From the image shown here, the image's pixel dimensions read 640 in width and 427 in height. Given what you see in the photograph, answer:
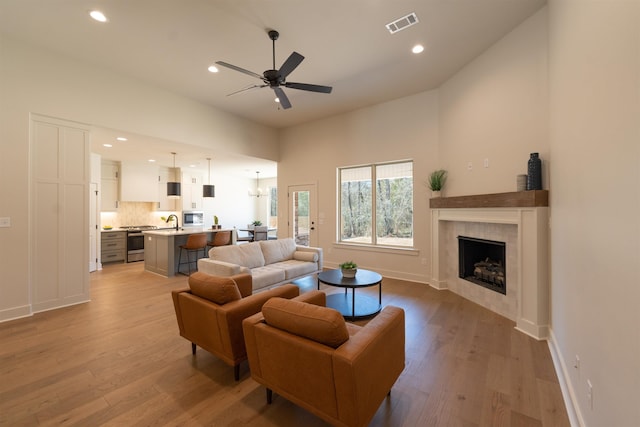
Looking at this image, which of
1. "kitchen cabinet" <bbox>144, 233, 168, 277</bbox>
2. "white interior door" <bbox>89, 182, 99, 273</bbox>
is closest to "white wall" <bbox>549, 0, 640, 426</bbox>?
"kitchen cabinet" <bbox>144, 233, 168, 277</bbox>

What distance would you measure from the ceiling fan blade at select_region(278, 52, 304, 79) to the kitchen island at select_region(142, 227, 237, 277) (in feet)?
13.6

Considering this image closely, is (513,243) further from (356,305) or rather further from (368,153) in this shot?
(368,153)

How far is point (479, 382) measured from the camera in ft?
7.10

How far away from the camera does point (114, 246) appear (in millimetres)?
7000

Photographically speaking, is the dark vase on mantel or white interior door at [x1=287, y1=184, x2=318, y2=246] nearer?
the dark vase on mantel

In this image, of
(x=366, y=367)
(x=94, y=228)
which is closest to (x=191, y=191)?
(x=94, y=228)

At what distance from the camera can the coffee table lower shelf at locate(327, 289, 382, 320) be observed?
339cm

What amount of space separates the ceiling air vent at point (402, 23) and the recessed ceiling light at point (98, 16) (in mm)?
3255

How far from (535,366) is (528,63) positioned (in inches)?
132

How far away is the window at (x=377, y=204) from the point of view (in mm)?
5387

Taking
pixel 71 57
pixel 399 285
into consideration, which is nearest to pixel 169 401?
pixel 399 285

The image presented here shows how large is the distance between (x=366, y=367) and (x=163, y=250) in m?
5.57

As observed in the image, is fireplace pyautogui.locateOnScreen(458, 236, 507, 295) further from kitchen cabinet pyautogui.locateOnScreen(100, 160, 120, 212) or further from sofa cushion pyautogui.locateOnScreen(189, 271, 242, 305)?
kitchen cabinet pyautogui.locateOnScreen(100, 160, 120, 212)

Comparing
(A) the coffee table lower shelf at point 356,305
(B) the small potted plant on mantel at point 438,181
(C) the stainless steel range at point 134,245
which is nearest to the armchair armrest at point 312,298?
(A) the coffee table lower shelf at point 356,305
